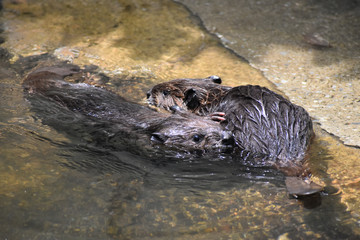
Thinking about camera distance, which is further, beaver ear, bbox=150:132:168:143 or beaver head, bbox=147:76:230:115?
beaver head, bbox=147:76:230:115

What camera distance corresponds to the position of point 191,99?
4.66 m

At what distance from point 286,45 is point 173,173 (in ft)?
10.6

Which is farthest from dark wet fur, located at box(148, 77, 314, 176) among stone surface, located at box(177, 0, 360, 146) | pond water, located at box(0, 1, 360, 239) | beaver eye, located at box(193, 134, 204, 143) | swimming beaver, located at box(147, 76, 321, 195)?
stone surface, located at box(177, 0, 360, 146)

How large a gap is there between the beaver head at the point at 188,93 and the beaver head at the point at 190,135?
0.79 m

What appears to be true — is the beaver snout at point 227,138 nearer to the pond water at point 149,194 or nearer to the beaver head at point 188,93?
the pond water at point 149,194

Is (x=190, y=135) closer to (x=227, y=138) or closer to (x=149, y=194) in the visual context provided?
(x=227, y=138)

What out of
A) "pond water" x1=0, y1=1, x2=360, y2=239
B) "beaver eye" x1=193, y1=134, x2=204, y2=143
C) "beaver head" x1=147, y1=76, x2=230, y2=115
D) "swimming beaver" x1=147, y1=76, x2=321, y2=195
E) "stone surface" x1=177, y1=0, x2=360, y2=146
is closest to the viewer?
"pond water" x1=0, y1=1, x2=360, y2=239

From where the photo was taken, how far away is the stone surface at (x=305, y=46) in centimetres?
448

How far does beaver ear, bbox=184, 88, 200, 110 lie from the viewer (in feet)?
15.2

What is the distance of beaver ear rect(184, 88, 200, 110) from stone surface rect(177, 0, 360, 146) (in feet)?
3.26

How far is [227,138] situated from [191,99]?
47.0 inches

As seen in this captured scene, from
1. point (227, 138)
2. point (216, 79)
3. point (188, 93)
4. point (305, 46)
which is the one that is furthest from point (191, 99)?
point (305, 46)

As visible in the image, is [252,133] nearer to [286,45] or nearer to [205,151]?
[205,151]

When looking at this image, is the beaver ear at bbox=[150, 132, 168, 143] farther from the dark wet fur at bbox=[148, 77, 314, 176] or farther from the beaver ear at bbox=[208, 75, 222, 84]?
the beaver ear at bbox=[208, 75, 222, 84]
